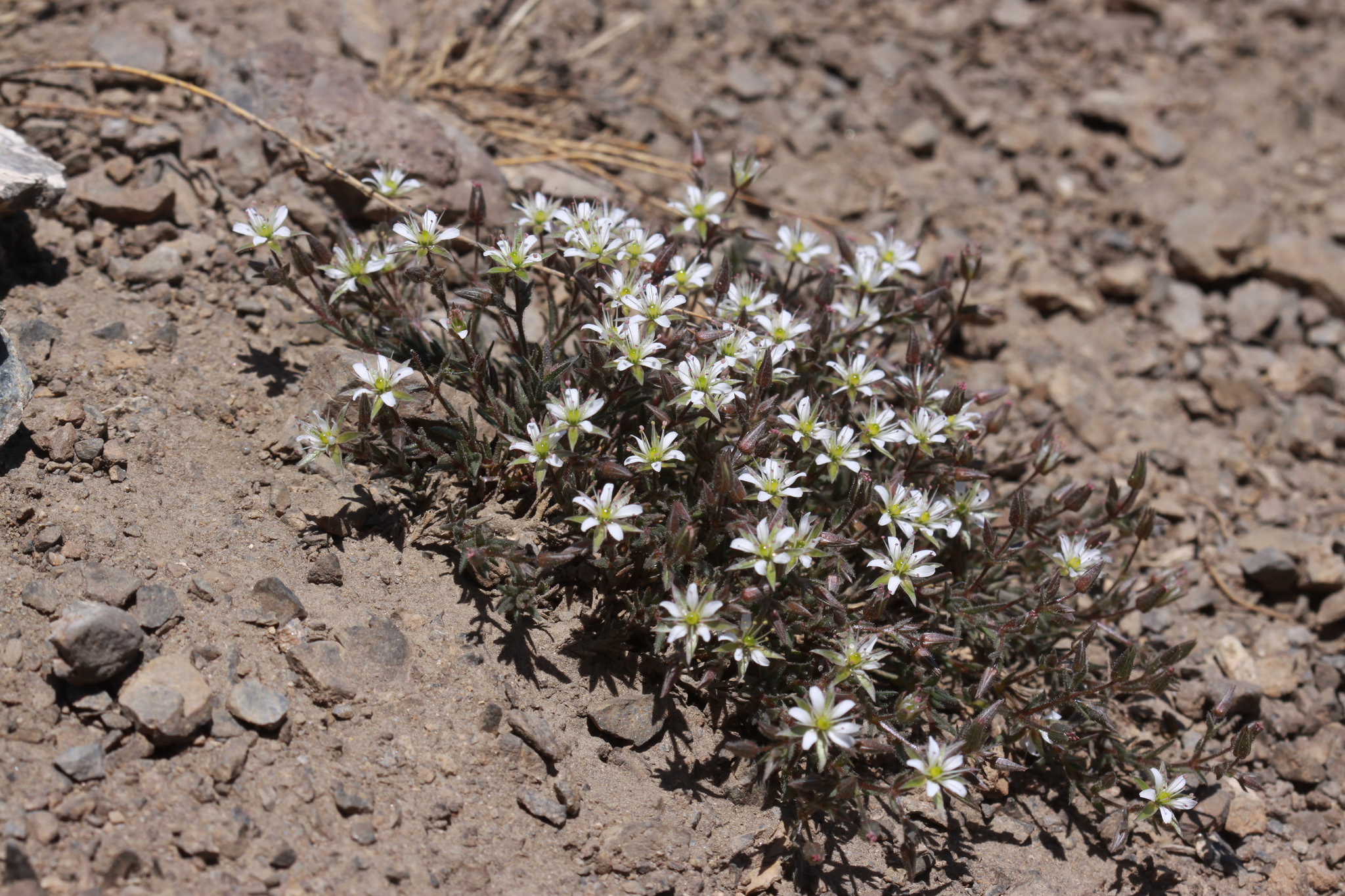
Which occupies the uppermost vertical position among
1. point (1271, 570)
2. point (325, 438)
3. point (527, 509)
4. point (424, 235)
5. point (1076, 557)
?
point (424, 235)

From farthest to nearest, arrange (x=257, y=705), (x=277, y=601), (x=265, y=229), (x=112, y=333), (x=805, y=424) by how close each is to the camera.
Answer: (x=112, y=333)
(x=265, y=229)
(x=805, y=424)
(x=277, y=601)
(x=257, y=705)

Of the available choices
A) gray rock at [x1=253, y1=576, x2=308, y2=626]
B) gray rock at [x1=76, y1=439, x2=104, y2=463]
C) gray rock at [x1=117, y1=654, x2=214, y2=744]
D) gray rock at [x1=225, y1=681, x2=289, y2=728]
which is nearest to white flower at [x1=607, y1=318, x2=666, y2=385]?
gray rock at [x1=253, y1=576, x2=308, y2=626]

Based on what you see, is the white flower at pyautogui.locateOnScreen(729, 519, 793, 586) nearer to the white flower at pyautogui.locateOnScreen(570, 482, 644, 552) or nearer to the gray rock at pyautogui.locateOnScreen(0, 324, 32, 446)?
the white flower at pyautogui.locateOnScreen(570, 482, 644, 552)

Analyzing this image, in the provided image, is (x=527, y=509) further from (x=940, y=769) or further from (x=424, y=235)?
(x=940, y=769)

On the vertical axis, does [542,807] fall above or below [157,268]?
below

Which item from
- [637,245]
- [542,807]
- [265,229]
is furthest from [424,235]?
[542,807]

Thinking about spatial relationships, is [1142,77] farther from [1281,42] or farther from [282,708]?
[282,708]

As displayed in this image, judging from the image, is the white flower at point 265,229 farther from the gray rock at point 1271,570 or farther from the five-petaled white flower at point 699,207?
the gray rock at point 1271,570
